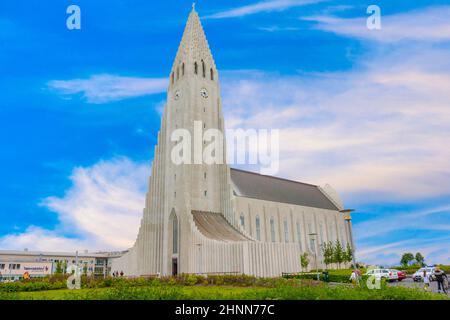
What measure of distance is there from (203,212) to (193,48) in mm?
24320

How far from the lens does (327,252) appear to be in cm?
6278

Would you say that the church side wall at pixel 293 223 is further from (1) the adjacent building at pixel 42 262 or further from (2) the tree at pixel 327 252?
(1) the adjacent building at pixel 42 262

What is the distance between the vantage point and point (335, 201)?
78562 millimetres

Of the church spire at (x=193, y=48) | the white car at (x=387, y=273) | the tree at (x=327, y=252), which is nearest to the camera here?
the white car at (x=387, y=273)

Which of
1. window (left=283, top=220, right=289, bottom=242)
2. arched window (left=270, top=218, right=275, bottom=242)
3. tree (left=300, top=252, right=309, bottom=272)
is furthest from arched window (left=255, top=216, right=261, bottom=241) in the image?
tree (left=300, top=252, right=309, bottom=272)

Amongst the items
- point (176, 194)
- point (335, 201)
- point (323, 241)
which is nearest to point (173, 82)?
point (176, 194)

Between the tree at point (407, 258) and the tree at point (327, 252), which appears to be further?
the tree at point (407, 258)

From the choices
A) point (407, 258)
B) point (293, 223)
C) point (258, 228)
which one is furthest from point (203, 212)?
point (407, 258)

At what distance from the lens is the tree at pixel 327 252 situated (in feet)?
202

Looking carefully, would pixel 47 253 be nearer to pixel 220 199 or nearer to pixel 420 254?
pixel 220 199

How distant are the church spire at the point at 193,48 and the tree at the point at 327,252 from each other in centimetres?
3634

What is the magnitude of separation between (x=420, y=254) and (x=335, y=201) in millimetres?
26822

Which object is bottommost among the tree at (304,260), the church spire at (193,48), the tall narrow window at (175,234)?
the tree at (304,260)

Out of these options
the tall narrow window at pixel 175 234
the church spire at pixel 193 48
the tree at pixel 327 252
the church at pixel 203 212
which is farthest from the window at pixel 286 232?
the church spire at pixel 193 48
